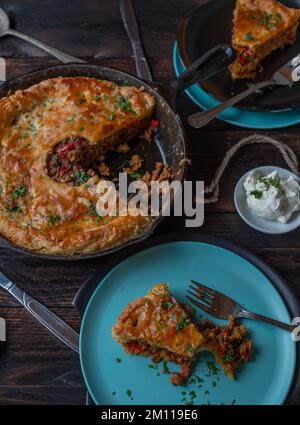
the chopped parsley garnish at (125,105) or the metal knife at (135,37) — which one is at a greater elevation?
the metal knife at (135,37)

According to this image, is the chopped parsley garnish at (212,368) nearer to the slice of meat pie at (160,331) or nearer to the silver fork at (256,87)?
the slice of meat pie at (160,331)

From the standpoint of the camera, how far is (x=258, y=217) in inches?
138

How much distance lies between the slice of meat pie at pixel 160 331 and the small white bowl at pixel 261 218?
74 cm

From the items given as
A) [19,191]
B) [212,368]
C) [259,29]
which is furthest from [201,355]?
[259,29]

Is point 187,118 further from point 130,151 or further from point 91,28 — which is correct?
point 91,28

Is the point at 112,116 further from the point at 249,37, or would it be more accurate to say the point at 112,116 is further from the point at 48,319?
the point at 48,319

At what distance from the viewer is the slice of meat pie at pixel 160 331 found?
9.86 feet

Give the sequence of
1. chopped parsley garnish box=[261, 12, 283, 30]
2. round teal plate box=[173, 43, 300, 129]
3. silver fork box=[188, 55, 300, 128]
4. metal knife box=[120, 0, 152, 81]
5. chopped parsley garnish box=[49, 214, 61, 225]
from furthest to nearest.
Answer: chopped parsley garnish box=[261, 12, 283, 30]
metal knife box=[120, 0, 152, 81]
round teal plate box=[173, 43, 300, 129]
silver fork box=[188, 55, 300, 128]
chopped parsley garnish box=[49, 214, 61, 225]

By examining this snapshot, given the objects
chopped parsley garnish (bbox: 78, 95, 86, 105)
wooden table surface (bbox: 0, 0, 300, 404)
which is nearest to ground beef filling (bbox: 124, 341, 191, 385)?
wooden table surface (bbox: 0, 0, 300, 404)

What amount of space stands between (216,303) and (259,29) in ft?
7.03

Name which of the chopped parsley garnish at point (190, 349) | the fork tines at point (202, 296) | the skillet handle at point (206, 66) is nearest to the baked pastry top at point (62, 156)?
the skillet handle at point (206, 66)

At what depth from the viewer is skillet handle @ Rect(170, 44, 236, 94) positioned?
11.8 feet

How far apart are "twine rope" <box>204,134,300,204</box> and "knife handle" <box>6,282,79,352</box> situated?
1191 mm

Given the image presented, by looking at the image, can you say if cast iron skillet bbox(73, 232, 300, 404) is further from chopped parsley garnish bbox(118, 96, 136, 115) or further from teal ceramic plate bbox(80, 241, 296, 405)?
chopped parsley garnish bbox(118, 96, 136, 115)
